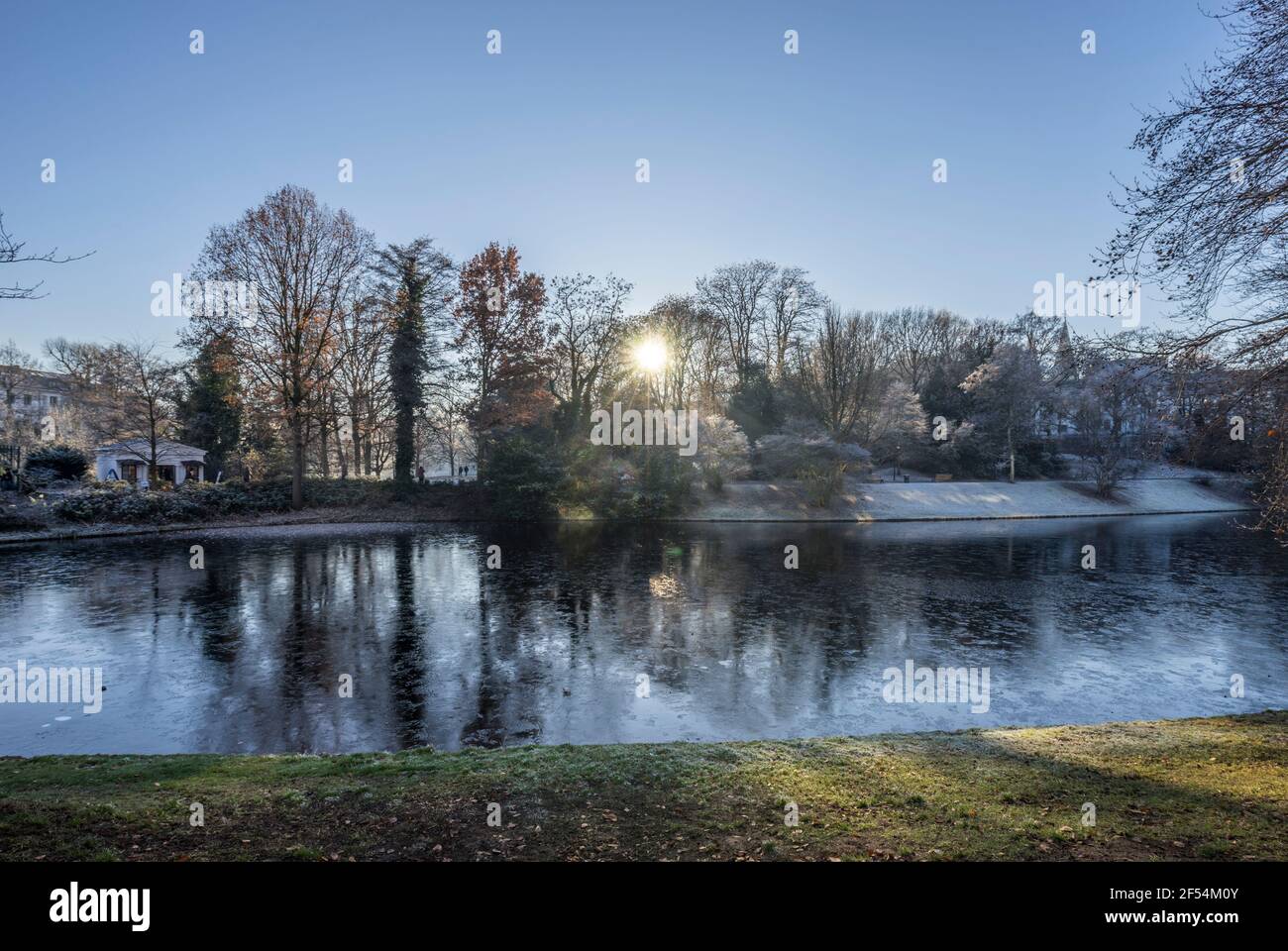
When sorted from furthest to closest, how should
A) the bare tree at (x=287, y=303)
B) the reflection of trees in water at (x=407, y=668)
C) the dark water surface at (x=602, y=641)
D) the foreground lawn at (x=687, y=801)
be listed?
the bare tree at (x=287, y=303), the dark water surface at (x=602, y=641), the reflection of trees in water at (x=407, y=668), the foreground lawn at (x=687, y=801)

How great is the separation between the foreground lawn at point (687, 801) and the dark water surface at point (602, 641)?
4.64 feet

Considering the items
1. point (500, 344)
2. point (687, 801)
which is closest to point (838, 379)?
point (500, 344)

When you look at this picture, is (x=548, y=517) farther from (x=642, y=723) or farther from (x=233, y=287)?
(x=642, y=723)

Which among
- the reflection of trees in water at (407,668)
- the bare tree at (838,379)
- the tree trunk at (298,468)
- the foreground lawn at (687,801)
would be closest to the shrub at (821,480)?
the bare tree at (838,379)

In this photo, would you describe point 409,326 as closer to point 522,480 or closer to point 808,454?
point 522,480

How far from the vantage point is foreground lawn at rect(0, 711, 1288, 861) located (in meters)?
4.30

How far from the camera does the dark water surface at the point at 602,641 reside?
8336mm

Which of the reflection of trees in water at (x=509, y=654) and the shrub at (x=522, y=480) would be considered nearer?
the reflection of trees in water at (x=509, y=654)

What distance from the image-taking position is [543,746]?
681 centimetres

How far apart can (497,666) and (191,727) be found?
4.10 metres

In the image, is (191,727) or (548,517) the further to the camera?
(548,517)

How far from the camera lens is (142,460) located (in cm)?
4206

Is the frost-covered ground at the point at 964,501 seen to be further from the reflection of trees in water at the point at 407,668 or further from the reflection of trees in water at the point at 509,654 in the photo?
the reflection of trees in water at the point at 407,668

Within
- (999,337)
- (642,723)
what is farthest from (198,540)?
(999,337)
